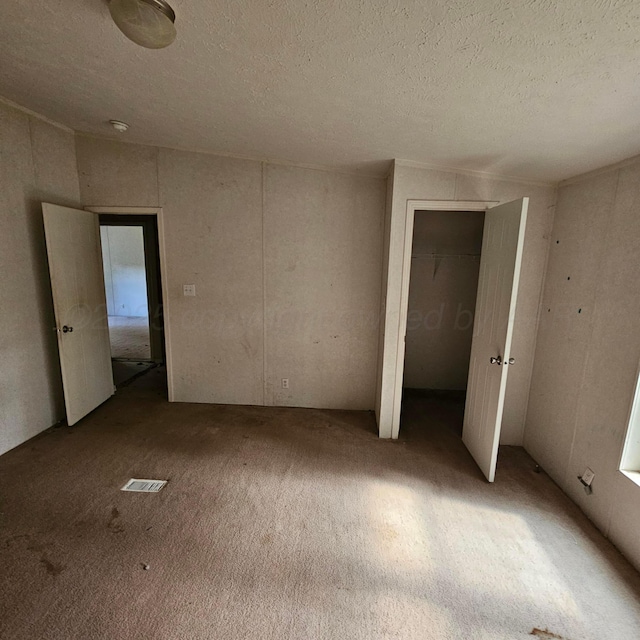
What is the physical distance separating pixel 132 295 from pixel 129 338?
3.16 metres

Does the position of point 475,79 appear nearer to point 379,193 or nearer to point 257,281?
point 379,193

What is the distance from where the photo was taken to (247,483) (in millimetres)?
2416

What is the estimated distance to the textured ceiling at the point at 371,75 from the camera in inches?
44.3

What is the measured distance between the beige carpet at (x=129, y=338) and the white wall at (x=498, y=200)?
14.2 ft

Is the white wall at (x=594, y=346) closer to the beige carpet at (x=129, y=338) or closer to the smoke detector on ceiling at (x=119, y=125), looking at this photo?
the smoke detector on ceiling at (x=119, y=125)

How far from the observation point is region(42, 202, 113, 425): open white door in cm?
286

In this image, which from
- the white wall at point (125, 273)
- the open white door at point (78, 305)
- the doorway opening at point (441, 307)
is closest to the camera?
the open white door at point (78, 305)

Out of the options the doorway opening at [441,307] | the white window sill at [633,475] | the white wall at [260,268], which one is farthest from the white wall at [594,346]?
the white wall at [260,268]

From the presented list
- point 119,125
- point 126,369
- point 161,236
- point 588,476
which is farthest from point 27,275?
point 588,476

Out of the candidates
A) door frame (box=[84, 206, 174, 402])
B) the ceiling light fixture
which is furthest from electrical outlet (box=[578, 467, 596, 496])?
door frame (box=[84, 206, 174, 402])

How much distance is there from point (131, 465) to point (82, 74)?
8.67 feet

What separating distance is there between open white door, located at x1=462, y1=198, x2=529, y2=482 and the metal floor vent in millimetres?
2405

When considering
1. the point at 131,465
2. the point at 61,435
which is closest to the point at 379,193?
the point at 131,465

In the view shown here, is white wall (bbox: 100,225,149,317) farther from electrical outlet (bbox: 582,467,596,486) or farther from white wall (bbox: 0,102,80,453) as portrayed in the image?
electrical outlet (bbox: 582,467,596,486)
